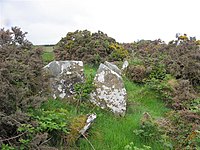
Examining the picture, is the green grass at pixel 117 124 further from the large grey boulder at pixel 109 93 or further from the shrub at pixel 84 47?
the shrub at pixel 84 47

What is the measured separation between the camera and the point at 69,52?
42.9 ft

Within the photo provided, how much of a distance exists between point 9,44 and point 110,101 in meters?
2.20

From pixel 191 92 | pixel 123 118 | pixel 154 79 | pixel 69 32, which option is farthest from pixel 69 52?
pixel 123 118

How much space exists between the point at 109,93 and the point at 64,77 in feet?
3.16

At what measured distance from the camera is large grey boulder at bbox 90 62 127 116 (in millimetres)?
6684

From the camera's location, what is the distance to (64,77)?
7.02 m

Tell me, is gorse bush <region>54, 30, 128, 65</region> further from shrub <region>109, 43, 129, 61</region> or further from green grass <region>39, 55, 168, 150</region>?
green grass <region>39, 55, 168, 150</region>

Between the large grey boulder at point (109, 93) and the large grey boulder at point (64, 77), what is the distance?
41 centimetres

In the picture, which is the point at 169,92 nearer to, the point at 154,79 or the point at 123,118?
the point at 154,79

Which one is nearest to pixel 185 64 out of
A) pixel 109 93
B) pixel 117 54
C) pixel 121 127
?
pixel 109 93

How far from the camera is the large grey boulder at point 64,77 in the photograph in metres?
6.80

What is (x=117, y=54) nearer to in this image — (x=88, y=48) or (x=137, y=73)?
(x=88, y=48)

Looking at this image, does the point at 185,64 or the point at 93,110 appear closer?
the point at 93,110

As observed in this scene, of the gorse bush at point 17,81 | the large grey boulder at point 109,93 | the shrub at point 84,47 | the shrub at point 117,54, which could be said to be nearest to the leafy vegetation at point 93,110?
the gorse bush at point 17,81
